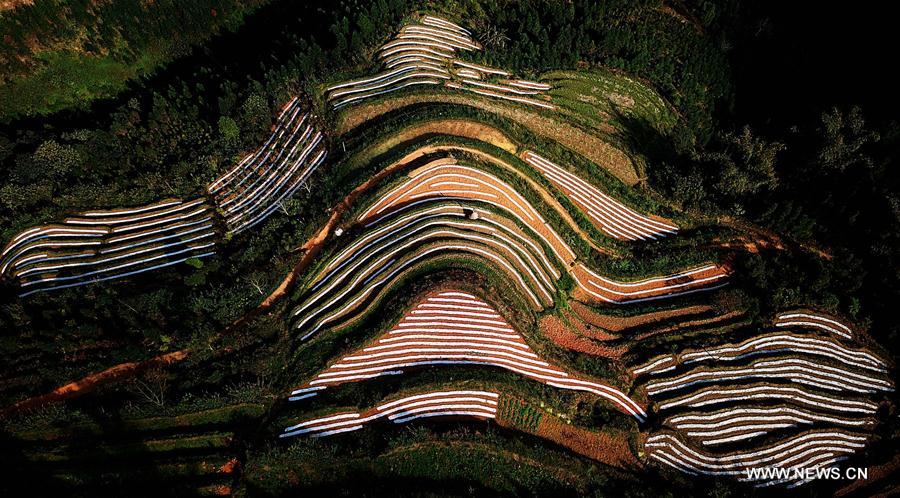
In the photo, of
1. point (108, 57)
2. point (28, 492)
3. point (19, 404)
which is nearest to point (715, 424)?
point (28, 492)

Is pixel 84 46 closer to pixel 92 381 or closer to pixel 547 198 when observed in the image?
pixel 92 381

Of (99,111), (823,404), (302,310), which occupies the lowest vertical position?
(302,310)

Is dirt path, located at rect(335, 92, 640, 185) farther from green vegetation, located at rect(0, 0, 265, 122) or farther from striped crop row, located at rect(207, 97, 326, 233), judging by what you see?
green vegetation, located at rect(0, 0, 265, 122)

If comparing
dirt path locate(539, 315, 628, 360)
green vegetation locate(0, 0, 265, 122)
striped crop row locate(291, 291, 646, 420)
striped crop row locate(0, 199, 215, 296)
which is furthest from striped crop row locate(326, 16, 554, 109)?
green vegetation locate(0, 0, 265, 122)

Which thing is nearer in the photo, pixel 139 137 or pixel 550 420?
pixel 550 420

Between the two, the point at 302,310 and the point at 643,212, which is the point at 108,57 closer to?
the point at 302,310

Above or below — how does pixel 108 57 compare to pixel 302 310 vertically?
above

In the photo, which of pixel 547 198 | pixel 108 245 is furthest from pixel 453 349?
pixel 108 245
